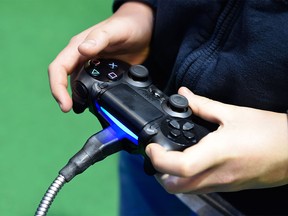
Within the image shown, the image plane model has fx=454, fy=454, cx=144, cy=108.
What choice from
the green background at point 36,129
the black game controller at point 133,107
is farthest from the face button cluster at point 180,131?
the green background at point 36,129

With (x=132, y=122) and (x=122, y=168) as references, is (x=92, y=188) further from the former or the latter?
(x=132, y=122)

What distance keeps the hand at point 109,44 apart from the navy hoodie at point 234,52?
0.02 meters

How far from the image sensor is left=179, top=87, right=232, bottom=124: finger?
401 mm

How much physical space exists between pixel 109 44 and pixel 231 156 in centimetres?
→ 21

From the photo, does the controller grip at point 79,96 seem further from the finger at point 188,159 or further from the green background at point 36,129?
the green background at point 36,129

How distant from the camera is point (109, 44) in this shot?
1.66 feet

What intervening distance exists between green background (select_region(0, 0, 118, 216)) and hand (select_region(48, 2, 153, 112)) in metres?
0.43

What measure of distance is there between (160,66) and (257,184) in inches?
9.1

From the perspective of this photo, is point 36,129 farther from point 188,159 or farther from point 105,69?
point 188,159

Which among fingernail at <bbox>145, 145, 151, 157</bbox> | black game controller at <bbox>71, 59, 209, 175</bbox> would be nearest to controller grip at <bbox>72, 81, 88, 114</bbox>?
black game controller at <bbox>71, 59, 209, 175</bbox>

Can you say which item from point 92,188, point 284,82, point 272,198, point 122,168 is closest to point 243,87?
point 284,82

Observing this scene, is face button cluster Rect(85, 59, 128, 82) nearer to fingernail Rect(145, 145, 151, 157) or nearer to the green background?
fingernail Rect(145, 145, 151, 157)

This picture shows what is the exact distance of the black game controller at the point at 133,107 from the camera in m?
0.39

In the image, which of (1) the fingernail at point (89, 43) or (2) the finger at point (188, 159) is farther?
(1) the fingernail at point (89, 43)
